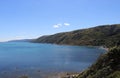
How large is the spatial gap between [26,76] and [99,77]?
115ft

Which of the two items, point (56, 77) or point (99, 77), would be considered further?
point (56, 77)

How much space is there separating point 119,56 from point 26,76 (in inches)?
1342

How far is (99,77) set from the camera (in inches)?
1374

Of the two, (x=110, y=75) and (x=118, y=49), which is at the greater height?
(x=118, y=49)

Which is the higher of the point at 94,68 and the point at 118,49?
the point at 118,49

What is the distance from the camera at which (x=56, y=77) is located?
6600 cm

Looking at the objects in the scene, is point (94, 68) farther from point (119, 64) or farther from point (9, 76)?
point (9, 76)

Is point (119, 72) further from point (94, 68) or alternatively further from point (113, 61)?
point (94, 68)

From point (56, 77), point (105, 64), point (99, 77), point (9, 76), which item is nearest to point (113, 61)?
point (105, 64)

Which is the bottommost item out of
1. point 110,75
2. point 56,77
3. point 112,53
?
point 56,77

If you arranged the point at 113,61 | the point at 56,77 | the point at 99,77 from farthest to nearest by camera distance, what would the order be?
the point at 56,77 < the point at 113,61 < the point at 99,77

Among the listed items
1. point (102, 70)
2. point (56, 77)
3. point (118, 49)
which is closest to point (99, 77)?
point (102, 70)

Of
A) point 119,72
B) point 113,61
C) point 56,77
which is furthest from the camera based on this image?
point 56,77

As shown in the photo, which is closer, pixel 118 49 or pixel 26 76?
pixel 118 49
